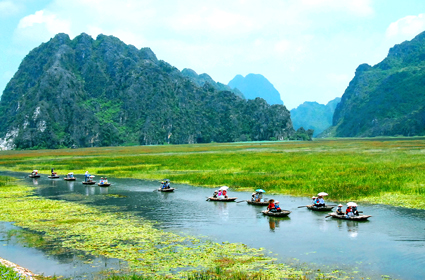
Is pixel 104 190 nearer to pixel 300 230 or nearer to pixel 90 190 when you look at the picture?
pixel 90 190

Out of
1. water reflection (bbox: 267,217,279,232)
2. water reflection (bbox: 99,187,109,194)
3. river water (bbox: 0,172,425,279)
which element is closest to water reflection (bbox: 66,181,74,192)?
water reflection (bbox: 99,187,109,194)

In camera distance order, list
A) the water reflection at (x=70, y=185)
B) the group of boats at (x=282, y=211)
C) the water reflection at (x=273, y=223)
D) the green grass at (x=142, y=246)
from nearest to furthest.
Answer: the green grass at (x=142, y=246) → the water reflection at (x=273, y=223) → the group of boats at (x=282, y=211) → the water reflection at (x=70, y=185)

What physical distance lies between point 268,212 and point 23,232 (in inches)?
705

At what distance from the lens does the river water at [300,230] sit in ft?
62.8

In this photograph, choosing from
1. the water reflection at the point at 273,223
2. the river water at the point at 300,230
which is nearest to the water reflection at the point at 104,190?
the river water at the point at 300,230

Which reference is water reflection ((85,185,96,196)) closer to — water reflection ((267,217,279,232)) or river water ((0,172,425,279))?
river water ((0,172,425,279))

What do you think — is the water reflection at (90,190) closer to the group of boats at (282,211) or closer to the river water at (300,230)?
the river water at (300,230)

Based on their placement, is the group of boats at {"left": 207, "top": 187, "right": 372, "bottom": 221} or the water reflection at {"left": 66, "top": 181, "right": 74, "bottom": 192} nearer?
the group of boats at {"left": 207, "top": 187, "right": 372, "bottom": 221}

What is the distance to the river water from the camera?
1916 cm

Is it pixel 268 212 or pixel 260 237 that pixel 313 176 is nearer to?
pixel 268 212

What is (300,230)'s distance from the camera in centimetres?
2600

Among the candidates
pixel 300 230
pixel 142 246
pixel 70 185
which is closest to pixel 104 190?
pixel 70 185

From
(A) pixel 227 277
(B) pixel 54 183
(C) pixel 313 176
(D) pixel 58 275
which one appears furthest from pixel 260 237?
(B) pixel 54 183

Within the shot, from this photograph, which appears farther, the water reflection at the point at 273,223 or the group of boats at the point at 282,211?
the group of boats at the point at 282,211
